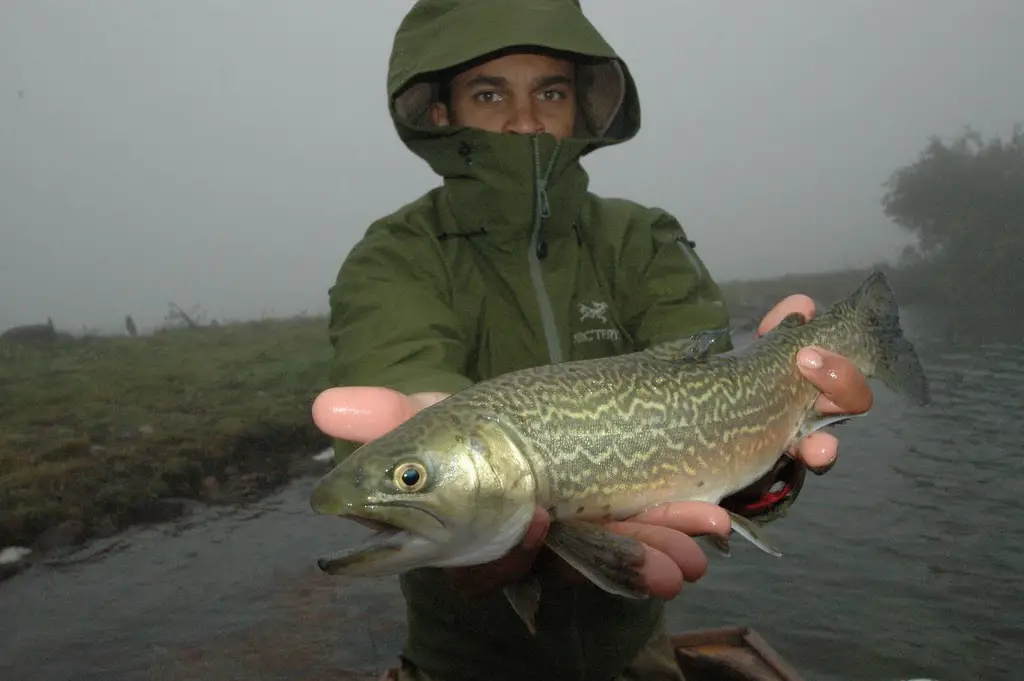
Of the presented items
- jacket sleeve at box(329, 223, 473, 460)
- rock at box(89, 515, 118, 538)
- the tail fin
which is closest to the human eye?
jacket sleeve at box(329, 223, 473, 460)

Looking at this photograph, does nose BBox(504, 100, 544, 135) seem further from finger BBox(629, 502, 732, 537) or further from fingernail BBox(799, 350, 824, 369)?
finger BBox(629, 502, 732, 537)

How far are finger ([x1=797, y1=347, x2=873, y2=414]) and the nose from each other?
1950 millimetres

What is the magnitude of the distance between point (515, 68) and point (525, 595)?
116 inches

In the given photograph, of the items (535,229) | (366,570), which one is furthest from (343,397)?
(535,229)

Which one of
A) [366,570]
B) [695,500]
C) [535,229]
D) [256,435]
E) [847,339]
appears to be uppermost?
[535,229]

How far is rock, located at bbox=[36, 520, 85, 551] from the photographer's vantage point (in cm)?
1176

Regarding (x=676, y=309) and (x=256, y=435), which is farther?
(x=256, y=435)

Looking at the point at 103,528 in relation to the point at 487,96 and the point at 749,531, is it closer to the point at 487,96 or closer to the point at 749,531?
the point at 487,96

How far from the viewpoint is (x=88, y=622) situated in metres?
9.90

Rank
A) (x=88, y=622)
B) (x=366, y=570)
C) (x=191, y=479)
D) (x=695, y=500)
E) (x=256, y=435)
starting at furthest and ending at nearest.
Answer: (x=256, y=435)
(x=191, y=479)
(x=88, y=622)
(x=695, y=500)
(x=366, y=570)

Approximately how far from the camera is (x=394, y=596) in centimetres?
1059

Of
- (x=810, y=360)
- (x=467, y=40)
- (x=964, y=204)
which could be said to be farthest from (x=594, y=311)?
(x=964, y=204)

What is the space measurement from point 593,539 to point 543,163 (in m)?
2.17

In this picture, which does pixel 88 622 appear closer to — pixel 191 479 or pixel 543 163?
pixel 191 479
